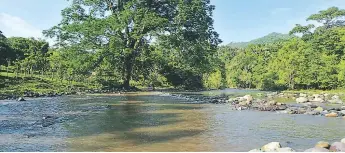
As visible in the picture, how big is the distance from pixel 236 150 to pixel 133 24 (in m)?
34.7

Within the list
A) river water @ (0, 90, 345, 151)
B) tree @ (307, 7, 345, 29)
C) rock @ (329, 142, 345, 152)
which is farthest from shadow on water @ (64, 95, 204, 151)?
tree @ (307, 7, 345, 29)

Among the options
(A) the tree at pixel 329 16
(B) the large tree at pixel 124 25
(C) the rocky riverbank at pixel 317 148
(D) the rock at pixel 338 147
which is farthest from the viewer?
(A) the tree at pixel 329 16

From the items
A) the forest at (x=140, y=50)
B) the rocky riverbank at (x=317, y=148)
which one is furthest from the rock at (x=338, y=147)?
the forest at (x=140, y=50)

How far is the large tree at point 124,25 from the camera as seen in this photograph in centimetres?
3866

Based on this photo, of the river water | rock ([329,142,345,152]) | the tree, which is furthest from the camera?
the tree

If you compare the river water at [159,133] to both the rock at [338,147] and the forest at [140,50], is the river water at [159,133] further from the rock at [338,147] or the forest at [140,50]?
the forest at [140,50]

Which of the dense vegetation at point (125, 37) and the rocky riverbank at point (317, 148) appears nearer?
the rocky riverbank at point (317, 148)

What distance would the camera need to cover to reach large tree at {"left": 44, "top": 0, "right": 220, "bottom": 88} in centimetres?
3866

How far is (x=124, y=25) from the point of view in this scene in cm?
3938

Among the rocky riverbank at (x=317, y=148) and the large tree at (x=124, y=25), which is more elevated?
the large tree at (x=124, y=25)

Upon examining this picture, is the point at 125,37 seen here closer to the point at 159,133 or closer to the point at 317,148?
the point at 159,133

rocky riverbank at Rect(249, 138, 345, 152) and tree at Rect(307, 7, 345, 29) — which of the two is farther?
tree at Rect(307, 7, 345, 29)

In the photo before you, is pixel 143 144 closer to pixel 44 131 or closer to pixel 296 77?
pixel 44 131

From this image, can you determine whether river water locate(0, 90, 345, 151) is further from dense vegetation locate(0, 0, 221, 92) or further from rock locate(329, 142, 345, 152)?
dense vegetation locate(0, 0, 221, 92)
